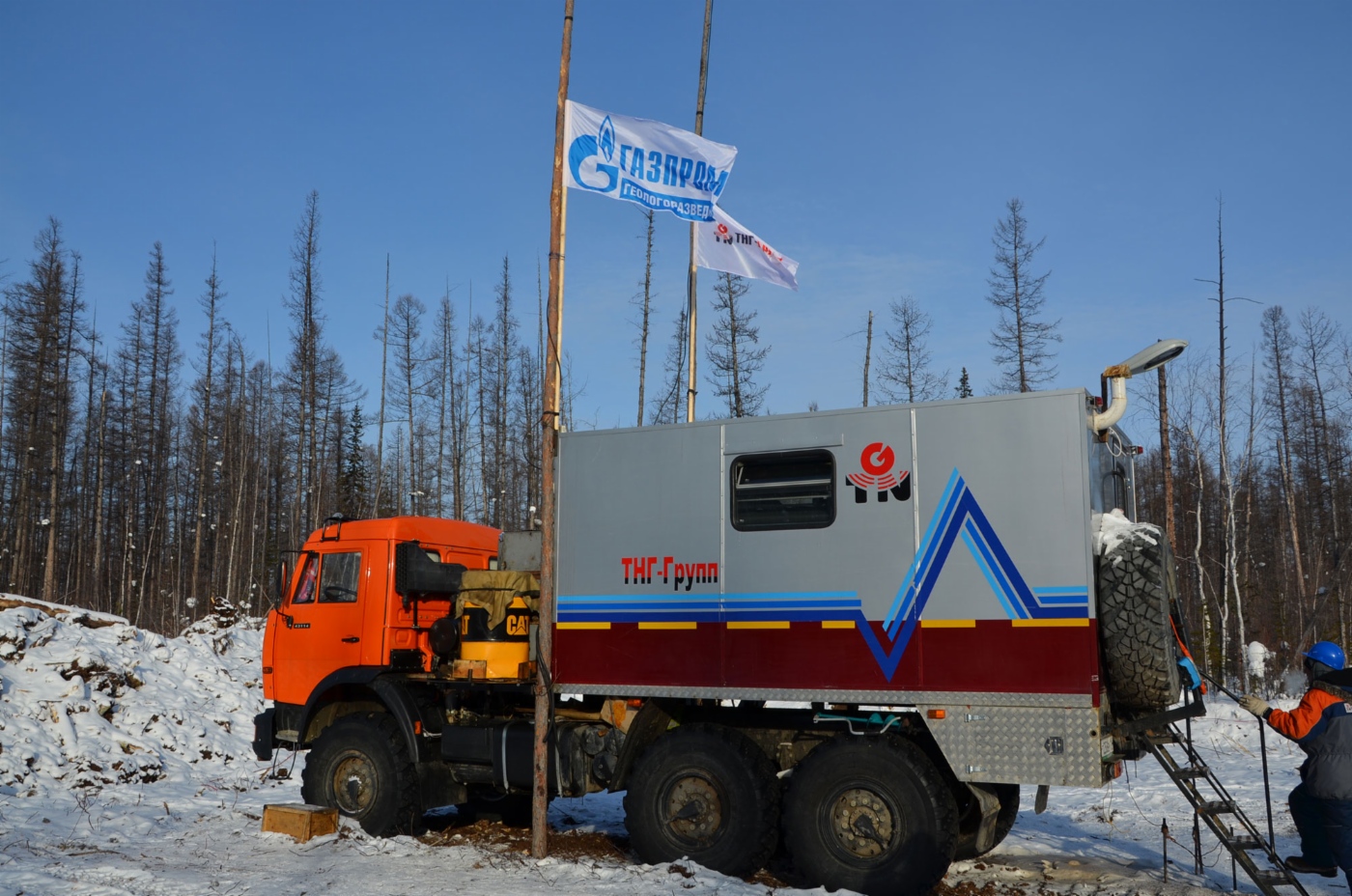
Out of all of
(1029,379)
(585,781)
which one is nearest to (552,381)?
(585,781)

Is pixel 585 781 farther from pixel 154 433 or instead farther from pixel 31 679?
pixel 154 433

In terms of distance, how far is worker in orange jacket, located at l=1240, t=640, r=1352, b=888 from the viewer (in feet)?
23.0

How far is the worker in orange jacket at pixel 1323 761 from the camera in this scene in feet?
23.0

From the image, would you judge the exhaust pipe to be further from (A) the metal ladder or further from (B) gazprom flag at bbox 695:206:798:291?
(B) gazprom flag at bbox 695:206:798:291

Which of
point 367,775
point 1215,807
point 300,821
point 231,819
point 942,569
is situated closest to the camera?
point 1215,807

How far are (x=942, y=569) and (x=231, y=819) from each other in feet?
26.9

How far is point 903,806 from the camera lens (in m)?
7.49

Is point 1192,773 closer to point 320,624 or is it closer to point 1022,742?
point 1022,742

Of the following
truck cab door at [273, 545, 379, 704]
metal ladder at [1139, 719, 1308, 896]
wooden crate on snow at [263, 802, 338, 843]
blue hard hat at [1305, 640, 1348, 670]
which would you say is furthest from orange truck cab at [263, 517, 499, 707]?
blue hard hat at [1305, 640, 1348, 670]

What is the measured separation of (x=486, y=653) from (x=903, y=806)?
434cm

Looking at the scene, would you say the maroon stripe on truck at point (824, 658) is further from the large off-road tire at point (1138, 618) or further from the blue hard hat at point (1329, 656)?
the blue hard hat at point (1329, 656)

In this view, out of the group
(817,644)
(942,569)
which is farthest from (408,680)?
(942,569)

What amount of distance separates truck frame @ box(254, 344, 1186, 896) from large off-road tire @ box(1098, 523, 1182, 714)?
2 centimetres

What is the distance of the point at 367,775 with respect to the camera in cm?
1012
